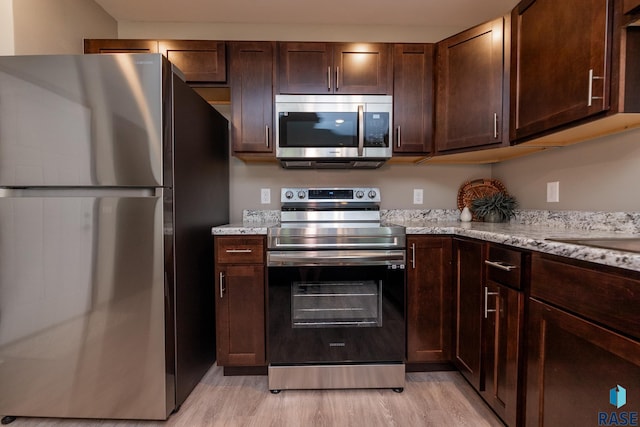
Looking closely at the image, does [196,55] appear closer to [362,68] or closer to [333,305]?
[362,68]

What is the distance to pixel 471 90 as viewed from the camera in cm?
178

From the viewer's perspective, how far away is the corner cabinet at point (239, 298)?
172 centimetres

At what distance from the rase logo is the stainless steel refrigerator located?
168 cm

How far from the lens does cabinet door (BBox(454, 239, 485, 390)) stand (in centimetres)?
148

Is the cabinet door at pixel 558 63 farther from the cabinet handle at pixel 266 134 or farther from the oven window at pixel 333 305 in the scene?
the cabinet handle at pixel 266 134

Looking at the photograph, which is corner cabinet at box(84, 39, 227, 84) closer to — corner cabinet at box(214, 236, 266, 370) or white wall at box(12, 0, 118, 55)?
white wall at box(12, 0, 118, 55)

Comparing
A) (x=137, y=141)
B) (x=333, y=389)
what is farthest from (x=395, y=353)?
(x=137, y=141)

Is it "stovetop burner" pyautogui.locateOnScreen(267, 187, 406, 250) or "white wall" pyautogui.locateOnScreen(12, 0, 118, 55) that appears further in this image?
"stovetop burner" pyautogui.locateOnScreen(267, 187, 406, 250)

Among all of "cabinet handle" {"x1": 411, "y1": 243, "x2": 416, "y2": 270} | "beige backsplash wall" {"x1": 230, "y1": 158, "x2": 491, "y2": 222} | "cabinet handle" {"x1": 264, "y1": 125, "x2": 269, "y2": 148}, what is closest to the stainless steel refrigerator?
"cabinet handle" {"x1": 264, "y1": 125, "x2": 269, "y2": 148}

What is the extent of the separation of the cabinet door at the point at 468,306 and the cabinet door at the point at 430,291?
0.21 feet

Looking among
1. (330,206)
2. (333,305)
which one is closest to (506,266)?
(333,305)

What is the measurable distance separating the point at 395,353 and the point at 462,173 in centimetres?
153

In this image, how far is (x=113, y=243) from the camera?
53.6 inches

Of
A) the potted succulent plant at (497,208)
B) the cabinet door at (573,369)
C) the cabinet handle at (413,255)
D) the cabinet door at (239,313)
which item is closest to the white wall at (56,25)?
the cabinet door at (239,313)
